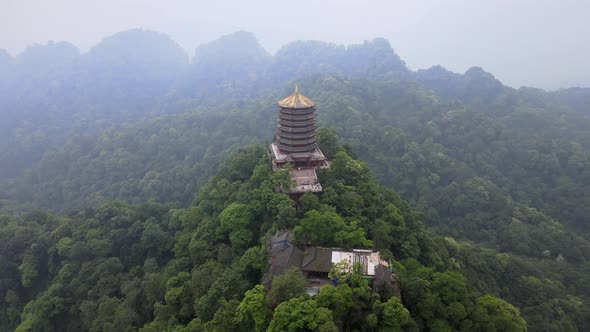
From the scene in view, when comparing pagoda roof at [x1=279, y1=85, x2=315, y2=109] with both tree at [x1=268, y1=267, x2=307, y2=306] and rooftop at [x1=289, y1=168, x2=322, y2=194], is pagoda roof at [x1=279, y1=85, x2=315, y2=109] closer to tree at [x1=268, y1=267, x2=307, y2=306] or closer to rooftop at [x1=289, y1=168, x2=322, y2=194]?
rooftop at [x1=289, y1=168, x2=322, y2=194]

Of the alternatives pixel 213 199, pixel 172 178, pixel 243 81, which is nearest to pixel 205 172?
pixel 172 178

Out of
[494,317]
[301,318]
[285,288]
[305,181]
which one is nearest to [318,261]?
[285,288]

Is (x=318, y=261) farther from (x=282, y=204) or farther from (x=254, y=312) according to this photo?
(x=282, y=204)

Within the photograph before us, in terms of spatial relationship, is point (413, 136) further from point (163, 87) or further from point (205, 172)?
point (163, 87)

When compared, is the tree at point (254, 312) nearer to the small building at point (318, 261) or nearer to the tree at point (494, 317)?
the small building at point (318, 261)

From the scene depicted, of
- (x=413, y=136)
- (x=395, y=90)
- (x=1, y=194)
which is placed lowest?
(x=1, y=194)

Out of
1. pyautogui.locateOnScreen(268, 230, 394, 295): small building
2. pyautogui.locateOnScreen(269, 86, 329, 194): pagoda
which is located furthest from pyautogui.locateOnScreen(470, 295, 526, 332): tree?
pyautogui.locateOnScreen(269, 86, 329, 194): pagoda
